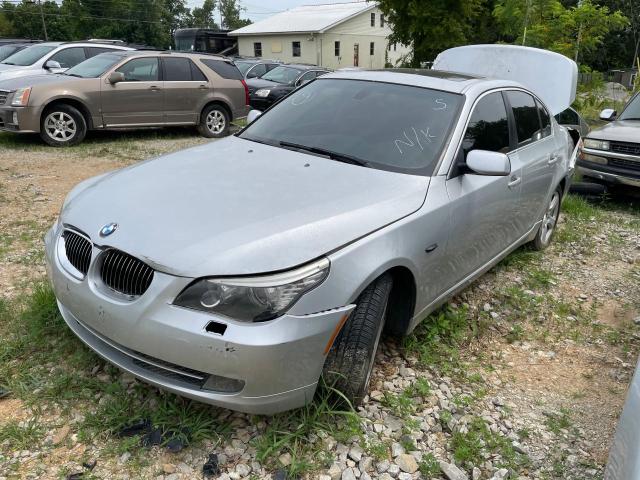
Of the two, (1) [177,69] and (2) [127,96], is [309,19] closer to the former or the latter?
(1) [177,69]

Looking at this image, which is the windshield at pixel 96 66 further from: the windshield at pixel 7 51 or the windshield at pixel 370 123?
the windshield at pixel 370 123

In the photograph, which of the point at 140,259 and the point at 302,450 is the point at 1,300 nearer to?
the point at 140,259

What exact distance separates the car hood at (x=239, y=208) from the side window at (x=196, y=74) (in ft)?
24.6

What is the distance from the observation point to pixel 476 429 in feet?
9.30

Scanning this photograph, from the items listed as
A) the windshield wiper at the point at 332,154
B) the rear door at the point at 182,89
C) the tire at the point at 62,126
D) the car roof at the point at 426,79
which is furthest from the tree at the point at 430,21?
the windshield wiper at the point at 332,154

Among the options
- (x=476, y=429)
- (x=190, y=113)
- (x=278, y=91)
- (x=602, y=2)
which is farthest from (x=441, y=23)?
(x=602, y=2)

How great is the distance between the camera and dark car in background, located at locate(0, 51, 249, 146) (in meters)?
8.49

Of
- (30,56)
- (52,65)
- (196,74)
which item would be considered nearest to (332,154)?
(196,74)

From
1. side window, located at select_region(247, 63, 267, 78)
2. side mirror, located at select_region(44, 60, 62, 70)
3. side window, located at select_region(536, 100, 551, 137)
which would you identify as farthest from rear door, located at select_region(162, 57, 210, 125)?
side window, located at select_region(536, 100, 551, 137)

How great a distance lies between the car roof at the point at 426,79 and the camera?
12.4 ft

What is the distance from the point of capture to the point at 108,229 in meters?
2.55

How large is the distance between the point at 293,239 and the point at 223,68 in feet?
30.7

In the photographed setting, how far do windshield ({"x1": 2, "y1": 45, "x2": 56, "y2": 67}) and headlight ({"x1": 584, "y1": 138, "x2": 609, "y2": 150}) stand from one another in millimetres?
10665

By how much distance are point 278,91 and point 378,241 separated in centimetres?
1213
